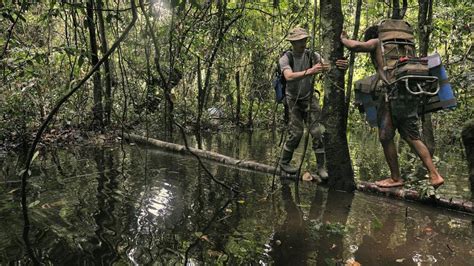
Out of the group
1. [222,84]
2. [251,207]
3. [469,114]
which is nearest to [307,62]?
[251,207]

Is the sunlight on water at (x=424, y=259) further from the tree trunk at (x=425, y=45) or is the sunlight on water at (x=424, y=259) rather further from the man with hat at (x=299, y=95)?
the tree trunk at (x=425, y=45)

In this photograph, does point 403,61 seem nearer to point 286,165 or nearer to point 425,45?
point 286,165

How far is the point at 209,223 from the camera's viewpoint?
14.0 ft

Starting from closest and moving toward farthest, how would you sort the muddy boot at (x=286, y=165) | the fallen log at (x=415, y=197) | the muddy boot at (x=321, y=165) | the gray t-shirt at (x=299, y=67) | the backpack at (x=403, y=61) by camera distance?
1. the fallen log at (x=415, y=197)
2. the backpack at (x=403, y=61)
3. the muddy boot at (x=321, y=165)
4. the gray t-shirt at (x=299, y=67)
5. the muddy boot at (x=286, y=165)

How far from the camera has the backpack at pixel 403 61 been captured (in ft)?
16.5

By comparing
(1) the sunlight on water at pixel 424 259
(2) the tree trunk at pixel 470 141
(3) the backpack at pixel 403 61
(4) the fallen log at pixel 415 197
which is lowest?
(1) the sunlight on water at pixel 424 259

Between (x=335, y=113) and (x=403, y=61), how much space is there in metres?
1.16

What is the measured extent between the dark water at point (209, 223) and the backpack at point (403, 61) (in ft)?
5.04

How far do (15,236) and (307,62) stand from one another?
4.77 m

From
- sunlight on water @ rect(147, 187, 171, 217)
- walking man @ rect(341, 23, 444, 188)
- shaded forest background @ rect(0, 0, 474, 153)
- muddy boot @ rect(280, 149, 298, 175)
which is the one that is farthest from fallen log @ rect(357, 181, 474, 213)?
sunlight on water @ rect(147, 187, 171, 217)

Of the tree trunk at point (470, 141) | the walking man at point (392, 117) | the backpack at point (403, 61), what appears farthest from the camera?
the walking man at point (392, 117)

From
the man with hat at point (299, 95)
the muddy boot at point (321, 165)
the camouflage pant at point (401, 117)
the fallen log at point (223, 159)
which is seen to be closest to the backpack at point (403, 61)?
the camouflage pant at point (401, 117)

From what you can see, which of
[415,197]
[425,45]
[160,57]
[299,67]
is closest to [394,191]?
[415,197]

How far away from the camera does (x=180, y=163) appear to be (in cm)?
757
